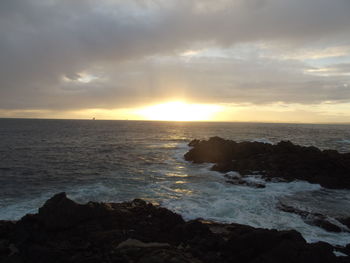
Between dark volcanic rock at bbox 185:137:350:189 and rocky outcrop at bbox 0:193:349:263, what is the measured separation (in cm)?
1682

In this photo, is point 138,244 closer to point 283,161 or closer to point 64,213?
point 64,213

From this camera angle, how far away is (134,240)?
1140 centimetres

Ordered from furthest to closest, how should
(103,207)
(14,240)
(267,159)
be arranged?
(267,159) → (103,207) → (14,240)

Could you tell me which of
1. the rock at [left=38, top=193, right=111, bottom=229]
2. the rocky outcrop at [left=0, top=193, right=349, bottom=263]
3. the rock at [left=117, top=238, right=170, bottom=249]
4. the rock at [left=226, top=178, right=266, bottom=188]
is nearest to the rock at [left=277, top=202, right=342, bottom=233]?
the rocky outcrop at [left=0, top=193, right=349, bottom=263]

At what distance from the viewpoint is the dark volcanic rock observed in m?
27.5

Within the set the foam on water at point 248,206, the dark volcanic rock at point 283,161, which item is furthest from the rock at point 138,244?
the dark volcanic rock at point 283,161

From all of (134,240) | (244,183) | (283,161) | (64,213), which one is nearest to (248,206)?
(244,183)

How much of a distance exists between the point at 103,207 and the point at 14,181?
15984 mm

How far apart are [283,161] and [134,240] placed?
26.2m

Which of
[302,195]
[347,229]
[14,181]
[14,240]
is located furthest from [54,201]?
[302,195]

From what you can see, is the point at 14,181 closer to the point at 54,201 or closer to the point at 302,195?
the point at 54,201

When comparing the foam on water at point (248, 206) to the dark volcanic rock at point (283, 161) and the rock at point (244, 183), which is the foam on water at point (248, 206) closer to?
the rock at point (244, 183)

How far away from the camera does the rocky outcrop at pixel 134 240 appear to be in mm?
9883

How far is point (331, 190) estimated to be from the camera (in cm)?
2428
